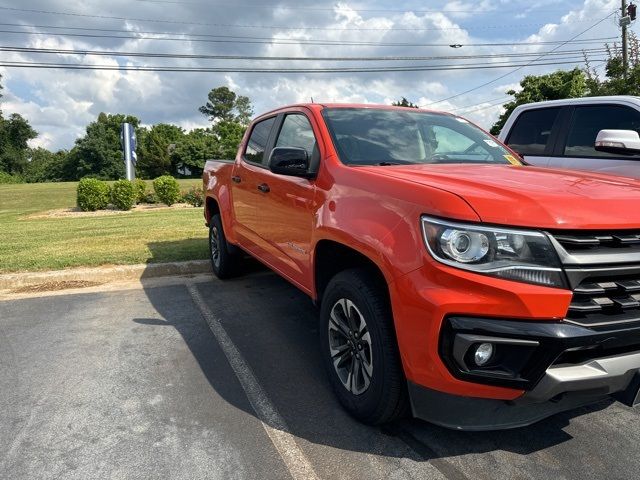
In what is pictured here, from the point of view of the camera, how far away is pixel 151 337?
4.43 metres

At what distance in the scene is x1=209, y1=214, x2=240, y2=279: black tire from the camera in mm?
6035

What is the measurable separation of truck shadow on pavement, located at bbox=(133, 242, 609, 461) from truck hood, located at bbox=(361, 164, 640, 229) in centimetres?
130

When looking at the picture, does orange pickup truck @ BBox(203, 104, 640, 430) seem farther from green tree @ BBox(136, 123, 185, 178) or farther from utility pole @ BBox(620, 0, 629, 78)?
green tree @ BBox(136, 123, 185, 178)

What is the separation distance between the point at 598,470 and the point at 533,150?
15.1ft

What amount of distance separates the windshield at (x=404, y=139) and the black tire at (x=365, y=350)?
93 cm

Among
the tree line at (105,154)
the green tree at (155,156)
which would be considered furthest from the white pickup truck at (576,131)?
the green tree at (155,156)

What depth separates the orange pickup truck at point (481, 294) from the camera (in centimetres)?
214

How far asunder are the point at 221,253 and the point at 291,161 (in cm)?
305

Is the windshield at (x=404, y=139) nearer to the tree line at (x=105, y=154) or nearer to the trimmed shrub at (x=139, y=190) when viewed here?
the trimmed shrub at (x=139, y=190)

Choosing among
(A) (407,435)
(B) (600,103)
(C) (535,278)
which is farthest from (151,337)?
(B) (600,103)

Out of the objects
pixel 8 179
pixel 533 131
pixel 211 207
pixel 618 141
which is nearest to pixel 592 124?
pixel 533 131

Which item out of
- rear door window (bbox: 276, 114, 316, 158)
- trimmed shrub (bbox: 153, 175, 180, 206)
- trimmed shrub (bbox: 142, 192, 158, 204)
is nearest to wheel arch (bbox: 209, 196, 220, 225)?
rear door window (bbox: 276, 114, 316, 158)

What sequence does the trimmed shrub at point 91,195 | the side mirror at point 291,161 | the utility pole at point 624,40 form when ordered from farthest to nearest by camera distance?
the utility pole at point 624,40 < the trimmed shrub at point 91,195 < the side mirror at point 291,161

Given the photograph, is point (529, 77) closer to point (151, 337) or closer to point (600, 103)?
point (600, 103)
